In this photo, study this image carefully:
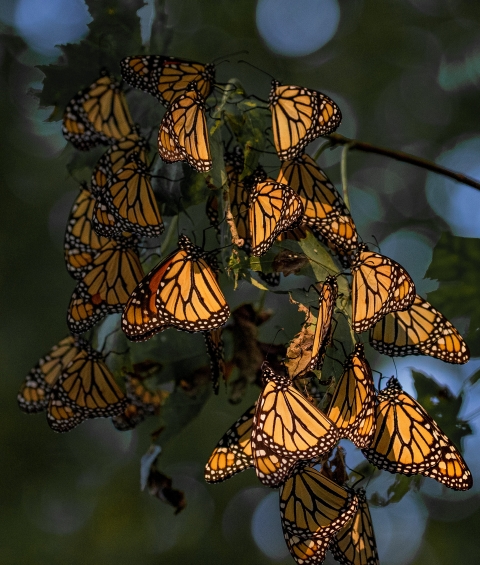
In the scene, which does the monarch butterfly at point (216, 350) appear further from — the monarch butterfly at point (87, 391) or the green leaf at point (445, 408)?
the green leaf at point (445, 408)

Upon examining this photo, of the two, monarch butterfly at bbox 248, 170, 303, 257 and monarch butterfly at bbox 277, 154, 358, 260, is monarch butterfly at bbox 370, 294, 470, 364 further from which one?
monarch butterfly at bbox 248, 170, 303, 257

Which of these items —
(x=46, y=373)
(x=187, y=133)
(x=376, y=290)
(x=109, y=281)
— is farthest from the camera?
(x=46, y=373)

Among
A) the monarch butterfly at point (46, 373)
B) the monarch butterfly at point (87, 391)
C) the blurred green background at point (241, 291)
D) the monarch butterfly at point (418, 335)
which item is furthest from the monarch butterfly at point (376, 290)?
the blurred green background at point (241, 291)

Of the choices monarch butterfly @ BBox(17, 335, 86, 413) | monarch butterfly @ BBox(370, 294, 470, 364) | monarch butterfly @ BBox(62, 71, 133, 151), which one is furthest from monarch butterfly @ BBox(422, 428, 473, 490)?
monarch butterfly @ BBox(62, 71, 133, 151)

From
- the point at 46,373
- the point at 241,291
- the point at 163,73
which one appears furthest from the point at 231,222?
the point at 241,291

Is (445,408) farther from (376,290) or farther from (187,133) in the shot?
(187,133)

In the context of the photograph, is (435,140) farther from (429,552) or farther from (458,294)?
(458,294)
